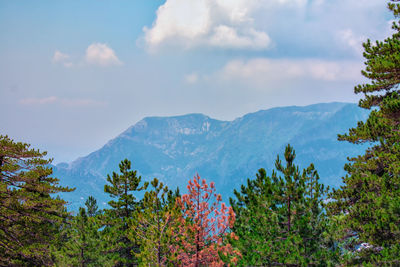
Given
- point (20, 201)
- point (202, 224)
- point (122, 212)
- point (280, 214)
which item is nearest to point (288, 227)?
point (280, 214)

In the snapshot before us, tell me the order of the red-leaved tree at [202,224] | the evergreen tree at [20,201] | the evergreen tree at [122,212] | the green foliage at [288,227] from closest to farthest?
1. the red-leaved tree at [202,224]
2. the green foliage at [288,227]
3. the evergreen tree at [20,201]
4. the evergreen tree at [122,212]

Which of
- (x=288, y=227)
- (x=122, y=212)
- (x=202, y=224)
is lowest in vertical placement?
(x=288, y=227)

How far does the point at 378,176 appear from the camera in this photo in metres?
18.6

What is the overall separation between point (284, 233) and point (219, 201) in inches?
185

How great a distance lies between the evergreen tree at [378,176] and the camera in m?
14.9

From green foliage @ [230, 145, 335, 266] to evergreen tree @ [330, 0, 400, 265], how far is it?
158 cm

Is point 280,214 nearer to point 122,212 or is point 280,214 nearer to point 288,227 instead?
Result: point 288,227

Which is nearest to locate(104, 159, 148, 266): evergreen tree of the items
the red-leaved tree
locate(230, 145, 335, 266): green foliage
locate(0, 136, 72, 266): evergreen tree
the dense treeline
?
the dense treeline

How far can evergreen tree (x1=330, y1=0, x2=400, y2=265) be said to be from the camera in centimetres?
1495

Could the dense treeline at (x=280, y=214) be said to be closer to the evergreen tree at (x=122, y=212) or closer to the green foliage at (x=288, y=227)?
the green foliage at (x=288, y=227)

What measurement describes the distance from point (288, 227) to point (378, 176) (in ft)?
18.6

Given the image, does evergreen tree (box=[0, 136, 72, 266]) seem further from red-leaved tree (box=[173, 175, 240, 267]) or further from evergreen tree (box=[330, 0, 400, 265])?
evergreen tree (box=[330, 0, 400, 265])

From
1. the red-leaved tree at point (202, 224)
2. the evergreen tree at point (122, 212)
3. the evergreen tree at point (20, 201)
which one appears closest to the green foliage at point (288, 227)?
the red-leaved tree at point (202, 224)

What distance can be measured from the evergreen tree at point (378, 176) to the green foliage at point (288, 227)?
1.58 metres
